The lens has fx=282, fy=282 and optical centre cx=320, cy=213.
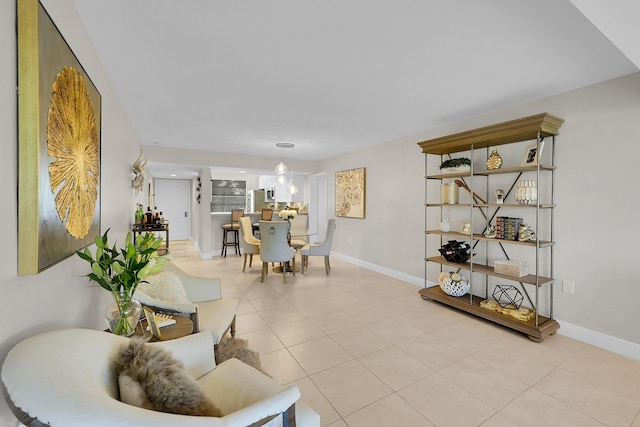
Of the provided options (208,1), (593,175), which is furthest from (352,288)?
(208,1)

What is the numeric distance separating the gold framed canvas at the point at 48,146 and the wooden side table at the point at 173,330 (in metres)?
0.56

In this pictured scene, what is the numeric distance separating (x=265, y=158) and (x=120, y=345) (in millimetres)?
5558

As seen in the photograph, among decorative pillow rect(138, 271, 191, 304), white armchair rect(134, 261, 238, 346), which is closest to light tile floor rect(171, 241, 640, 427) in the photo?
white armchair rect(134, 261, 238, 346)

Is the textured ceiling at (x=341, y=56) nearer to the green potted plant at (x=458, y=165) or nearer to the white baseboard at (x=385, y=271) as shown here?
the green potted plant at (x=458, y=165)

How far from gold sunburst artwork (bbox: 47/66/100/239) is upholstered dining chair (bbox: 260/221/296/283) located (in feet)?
9.27

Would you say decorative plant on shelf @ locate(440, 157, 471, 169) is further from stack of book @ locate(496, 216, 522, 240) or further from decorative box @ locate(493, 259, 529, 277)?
decorative box @ locate(493, 259, 529, 277)

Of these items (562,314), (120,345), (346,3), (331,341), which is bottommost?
(331,341)

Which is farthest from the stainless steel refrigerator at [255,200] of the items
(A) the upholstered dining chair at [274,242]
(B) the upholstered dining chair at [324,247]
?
(A) the upholstered dining chair at [274,242]

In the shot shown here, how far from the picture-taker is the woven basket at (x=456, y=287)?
3389mm

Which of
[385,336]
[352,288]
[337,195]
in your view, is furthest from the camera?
[337,195]

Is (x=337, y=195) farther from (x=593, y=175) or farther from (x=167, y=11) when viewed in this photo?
(x=167, y=11)

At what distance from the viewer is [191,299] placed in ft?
8.23

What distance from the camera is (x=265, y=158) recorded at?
635 cm

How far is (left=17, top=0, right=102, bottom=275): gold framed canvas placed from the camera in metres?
0.92
